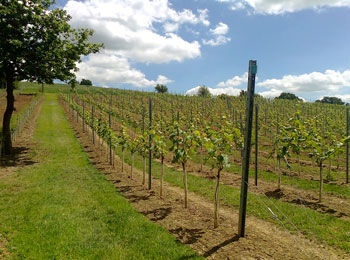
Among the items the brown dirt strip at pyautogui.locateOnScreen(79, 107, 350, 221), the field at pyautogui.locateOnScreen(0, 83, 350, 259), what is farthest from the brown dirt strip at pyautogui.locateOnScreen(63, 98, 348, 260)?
the brown dirt strip at pyautogui.locateOnScreen(79, 107, 350, 221)

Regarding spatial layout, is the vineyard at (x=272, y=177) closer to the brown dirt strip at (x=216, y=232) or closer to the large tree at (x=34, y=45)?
the brown dirt strip at (x=216, y=232)

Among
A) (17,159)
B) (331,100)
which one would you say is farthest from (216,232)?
(331,100)

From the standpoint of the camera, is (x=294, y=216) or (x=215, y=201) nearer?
(x=215, y=201)

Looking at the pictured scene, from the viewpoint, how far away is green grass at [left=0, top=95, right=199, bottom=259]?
532 cm

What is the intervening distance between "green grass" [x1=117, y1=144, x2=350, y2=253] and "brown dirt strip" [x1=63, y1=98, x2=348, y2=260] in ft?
1.26

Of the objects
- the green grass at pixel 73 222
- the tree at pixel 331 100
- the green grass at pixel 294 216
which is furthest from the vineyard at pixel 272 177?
the tree at pixel 331 100

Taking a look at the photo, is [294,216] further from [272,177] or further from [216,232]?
[272,177]

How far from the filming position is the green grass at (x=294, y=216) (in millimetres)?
6104

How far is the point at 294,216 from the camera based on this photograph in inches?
292

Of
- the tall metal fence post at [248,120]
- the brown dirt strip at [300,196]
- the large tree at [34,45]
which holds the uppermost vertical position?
the large tree at [34,45]

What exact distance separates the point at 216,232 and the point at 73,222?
4031 mm

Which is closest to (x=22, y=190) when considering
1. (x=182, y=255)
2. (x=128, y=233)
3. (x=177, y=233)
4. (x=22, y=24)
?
(x=128, y=233)

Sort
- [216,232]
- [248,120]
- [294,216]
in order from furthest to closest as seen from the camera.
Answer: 1. [294,216]
2. [216,232]
3. [248,120]

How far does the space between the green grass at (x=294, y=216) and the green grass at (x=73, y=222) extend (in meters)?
3.20
